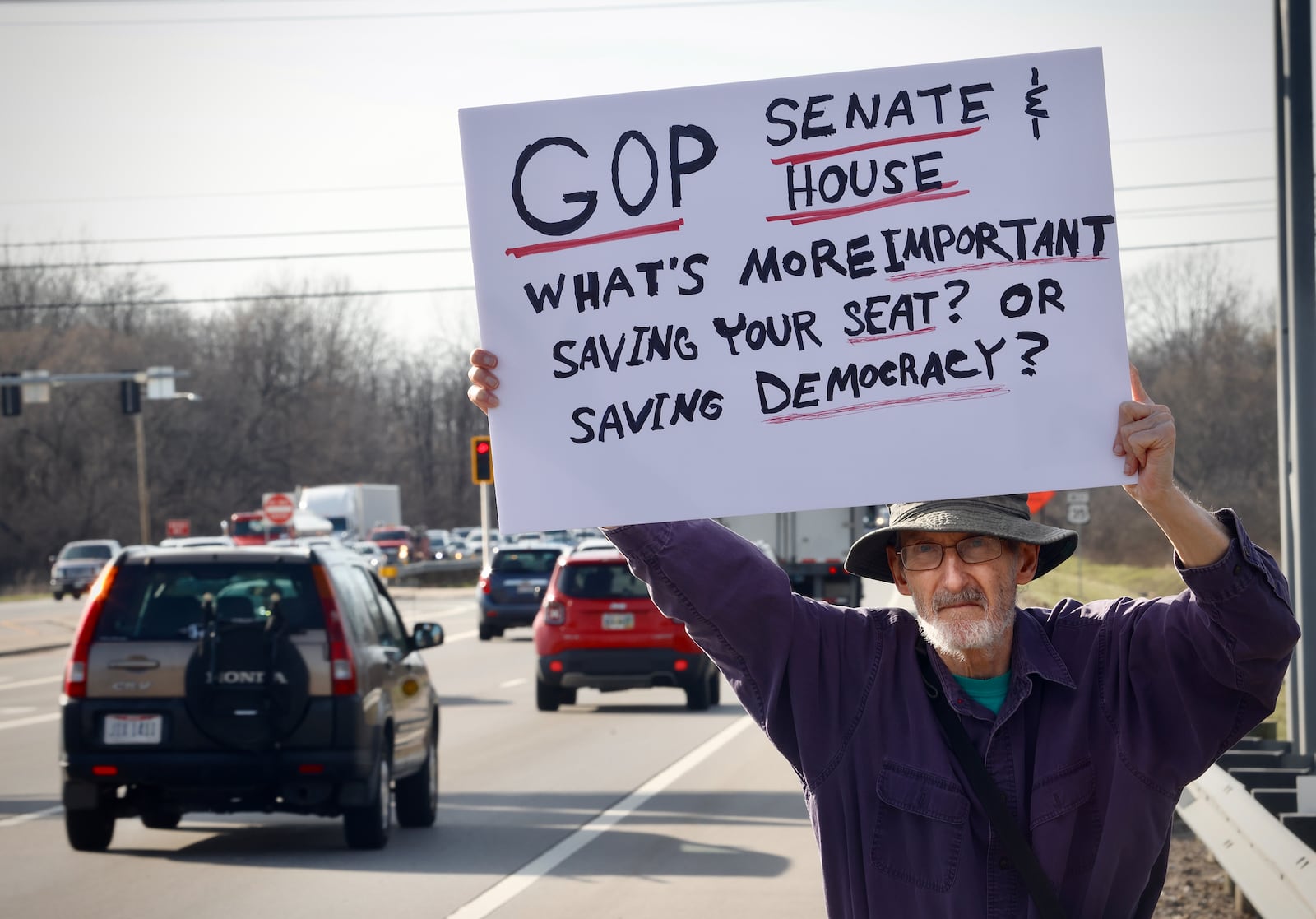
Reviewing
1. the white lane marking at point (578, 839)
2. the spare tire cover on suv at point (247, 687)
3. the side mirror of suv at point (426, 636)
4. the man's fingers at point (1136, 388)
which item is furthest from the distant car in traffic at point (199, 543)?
the man's fingers at point (1136, 388)

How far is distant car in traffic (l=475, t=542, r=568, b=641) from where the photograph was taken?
33.4 m

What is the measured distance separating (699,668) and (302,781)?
388 inches

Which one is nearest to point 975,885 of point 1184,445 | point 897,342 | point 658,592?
point 658,592

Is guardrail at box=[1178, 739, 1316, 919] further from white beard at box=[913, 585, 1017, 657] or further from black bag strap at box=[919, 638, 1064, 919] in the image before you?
black bag strap at box=[919, 638, 1064, 919]

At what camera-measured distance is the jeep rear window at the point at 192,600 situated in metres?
10.4

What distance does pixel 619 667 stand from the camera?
1938cm

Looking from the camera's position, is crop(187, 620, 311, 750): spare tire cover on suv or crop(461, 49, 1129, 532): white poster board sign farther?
crop(187, 620, 311, 750): spare tire cover on suv

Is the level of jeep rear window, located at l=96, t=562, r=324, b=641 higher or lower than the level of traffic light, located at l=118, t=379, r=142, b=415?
lower

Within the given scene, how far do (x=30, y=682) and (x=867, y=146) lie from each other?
934 inches

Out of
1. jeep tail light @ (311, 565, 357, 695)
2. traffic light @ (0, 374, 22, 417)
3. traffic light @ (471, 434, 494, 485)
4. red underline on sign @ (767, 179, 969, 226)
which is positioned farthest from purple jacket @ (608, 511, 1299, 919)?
traffic light @ (0, 374, 22, 417)

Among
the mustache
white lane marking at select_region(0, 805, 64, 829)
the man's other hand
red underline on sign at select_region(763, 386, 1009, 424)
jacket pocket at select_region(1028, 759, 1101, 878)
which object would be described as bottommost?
white lane marking at select_region(0, 805, 64, 829)

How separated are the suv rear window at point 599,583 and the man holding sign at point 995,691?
15.8 metres

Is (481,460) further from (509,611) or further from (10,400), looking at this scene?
(10,400)

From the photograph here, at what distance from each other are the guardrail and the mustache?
9.93 feet
